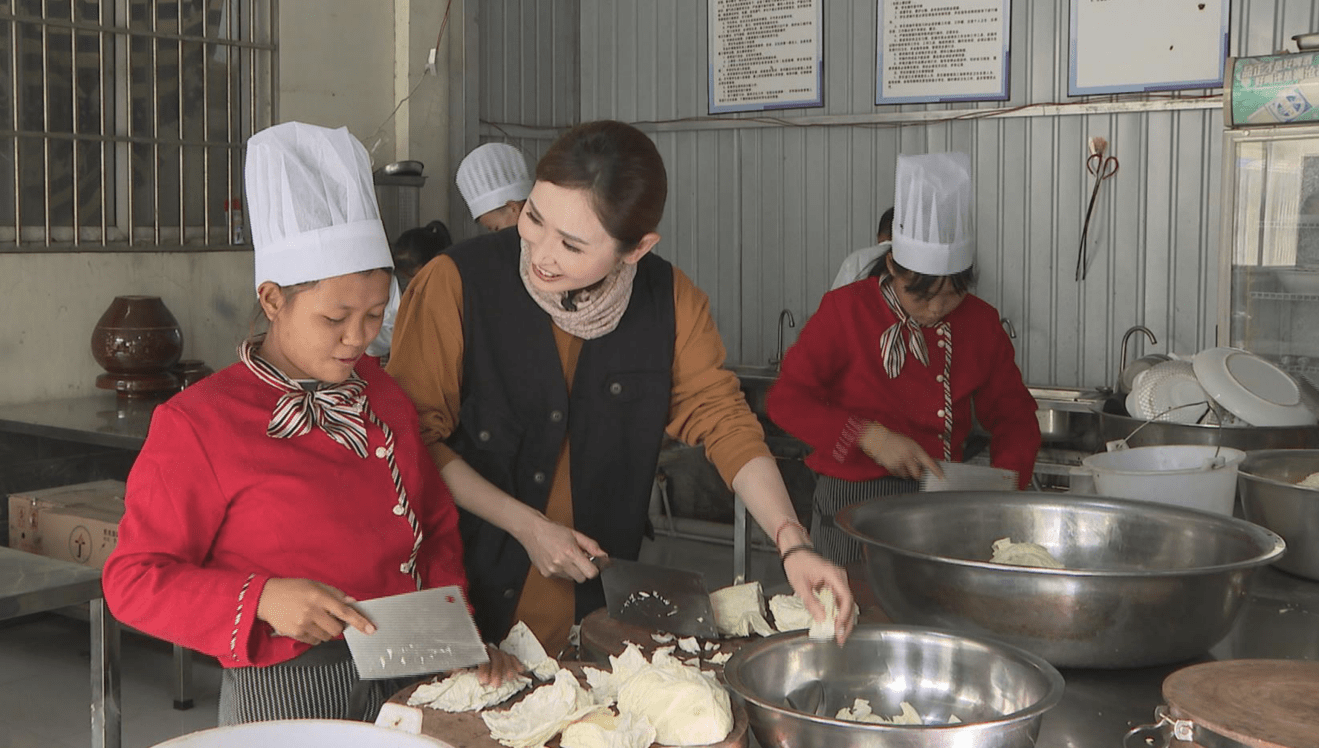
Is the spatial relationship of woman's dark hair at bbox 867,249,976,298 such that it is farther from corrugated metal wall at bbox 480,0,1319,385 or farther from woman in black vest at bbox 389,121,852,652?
corrugated metal wall at bbox 480,0,1319,385

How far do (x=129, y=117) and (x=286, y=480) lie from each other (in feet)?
10.6

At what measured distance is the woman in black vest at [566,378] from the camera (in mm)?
1791

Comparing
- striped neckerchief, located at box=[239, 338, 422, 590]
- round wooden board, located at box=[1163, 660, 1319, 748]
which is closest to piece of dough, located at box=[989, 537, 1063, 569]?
→ round wooden board, located at box=[1163, 660, 1319, 748]

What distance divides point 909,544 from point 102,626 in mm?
1551

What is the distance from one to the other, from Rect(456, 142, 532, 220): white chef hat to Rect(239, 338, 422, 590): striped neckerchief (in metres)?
2.76

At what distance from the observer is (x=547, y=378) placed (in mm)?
2002

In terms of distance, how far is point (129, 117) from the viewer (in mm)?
4281

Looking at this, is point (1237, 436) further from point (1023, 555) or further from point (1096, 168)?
point (1096, 168)

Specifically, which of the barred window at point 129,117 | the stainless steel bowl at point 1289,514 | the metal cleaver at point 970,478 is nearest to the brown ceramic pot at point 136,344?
the barred window at point 129,117

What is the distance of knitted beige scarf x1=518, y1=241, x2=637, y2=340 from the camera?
6.46 feet

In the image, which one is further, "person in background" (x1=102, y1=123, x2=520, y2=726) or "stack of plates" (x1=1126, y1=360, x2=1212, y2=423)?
"stack of plates" (x1=1126, y1=360, x2=1212, y2=423)

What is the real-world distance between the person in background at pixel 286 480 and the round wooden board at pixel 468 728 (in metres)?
0.08

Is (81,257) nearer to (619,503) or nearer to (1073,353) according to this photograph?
(619,503)

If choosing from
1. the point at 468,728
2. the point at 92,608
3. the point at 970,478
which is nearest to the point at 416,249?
the point at 92,608
